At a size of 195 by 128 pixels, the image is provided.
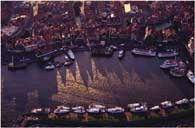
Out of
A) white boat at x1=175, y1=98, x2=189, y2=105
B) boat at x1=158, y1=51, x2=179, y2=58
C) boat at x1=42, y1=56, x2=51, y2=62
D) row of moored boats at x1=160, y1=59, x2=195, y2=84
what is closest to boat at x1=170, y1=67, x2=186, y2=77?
row of moored boats at x1=160, y1=59, x2=195, y2=84

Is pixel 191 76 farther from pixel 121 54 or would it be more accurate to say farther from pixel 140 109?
pixel 121 54

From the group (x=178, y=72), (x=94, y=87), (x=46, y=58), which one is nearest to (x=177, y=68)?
(x=178, y=72)

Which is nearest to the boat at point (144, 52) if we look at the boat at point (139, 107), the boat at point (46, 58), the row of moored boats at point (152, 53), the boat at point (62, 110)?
the row of moored boats at point (152, 53)

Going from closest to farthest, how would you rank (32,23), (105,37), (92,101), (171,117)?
1. (171,117)
2. (92,101)
3. (105,37)
4. (32,23)

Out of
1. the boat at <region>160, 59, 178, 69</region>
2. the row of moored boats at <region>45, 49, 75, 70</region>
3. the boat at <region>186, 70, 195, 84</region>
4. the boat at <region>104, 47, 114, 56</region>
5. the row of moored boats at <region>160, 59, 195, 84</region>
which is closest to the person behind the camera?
the boat at <region>186, 70, 195, 84</region>

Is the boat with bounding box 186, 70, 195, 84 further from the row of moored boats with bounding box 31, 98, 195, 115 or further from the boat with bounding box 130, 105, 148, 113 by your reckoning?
the boat with bounding box 130, 105, 148, 113

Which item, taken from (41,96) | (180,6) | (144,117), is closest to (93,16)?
(180,6)

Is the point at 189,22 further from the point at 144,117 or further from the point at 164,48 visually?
the point at 144,117

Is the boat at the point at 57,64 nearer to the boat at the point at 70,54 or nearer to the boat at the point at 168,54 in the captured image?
the boat at the point at 70,54
